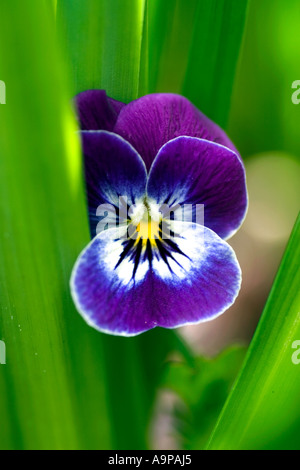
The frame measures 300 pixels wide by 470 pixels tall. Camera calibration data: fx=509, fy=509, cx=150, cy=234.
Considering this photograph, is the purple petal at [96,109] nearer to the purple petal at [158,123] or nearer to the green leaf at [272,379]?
the purple petal at [158,123]

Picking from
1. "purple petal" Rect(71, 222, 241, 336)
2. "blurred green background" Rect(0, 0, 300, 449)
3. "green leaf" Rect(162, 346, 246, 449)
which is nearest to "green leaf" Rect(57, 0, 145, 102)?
"blurred green background" Rect(0, 0, 300, 449)

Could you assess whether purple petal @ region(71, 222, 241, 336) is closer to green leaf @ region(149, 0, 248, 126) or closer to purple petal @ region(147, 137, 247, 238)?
purple petal @ region(147, 137, 247, 238)

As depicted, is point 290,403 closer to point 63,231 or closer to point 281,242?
point 63,231

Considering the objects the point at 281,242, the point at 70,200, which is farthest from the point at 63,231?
the point at 281,242

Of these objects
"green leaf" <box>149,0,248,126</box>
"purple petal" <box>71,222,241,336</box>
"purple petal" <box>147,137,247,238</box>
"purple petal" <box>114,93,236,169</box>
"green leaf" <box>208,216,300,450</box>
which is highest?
"green leaf" <box>149,0,248,126</box>

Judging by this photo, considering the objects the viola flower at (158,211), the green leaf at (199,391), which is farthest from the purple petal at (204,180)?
the green leaf at (199,391)

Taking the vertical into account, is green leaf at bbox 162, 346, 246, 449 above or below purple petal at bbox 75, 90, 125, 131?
below

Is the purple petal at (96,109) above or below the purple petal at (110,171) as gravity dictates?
above
